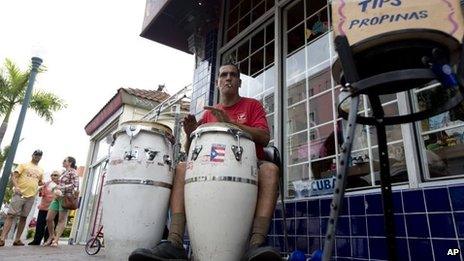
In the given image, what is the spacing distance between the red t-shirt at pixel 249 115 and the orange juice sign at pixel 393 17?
42.4 inches

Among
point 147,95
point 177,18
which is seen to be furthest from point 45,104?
point 177,18

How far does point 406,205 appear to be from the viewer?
1.79 meters

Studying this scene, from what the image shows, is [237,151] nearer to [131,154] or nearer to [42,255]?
[131,154]

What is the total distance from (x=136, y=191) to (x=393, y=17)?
4.67 ft

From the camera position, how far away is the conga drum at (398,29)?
97 cm

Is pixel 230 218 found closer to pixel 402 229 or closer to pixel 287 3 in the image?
pixel 402 229

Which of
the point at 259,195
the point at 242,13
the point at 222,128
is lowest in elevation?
the point at 259,195

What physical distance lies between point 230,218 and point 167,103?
489 centimetres

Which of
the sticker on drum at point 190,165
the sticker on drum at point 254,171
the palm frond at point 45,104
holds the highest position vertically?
the palm frond at point 45,104

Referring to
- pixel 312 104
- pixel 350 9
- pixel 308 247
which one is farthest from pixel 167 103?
pixel 350 9

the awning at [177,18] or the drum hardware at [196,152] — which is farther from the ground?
the awning at [177,18]

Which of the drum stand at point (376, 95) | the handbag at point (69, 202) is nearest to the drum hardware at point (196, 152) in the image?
the drum stand at point (376, 95)

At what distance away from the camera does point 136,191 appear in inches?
71.4

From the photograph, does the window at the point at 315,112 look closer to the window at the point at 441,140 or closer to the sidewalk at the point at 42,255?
the window at the point at 441,140
